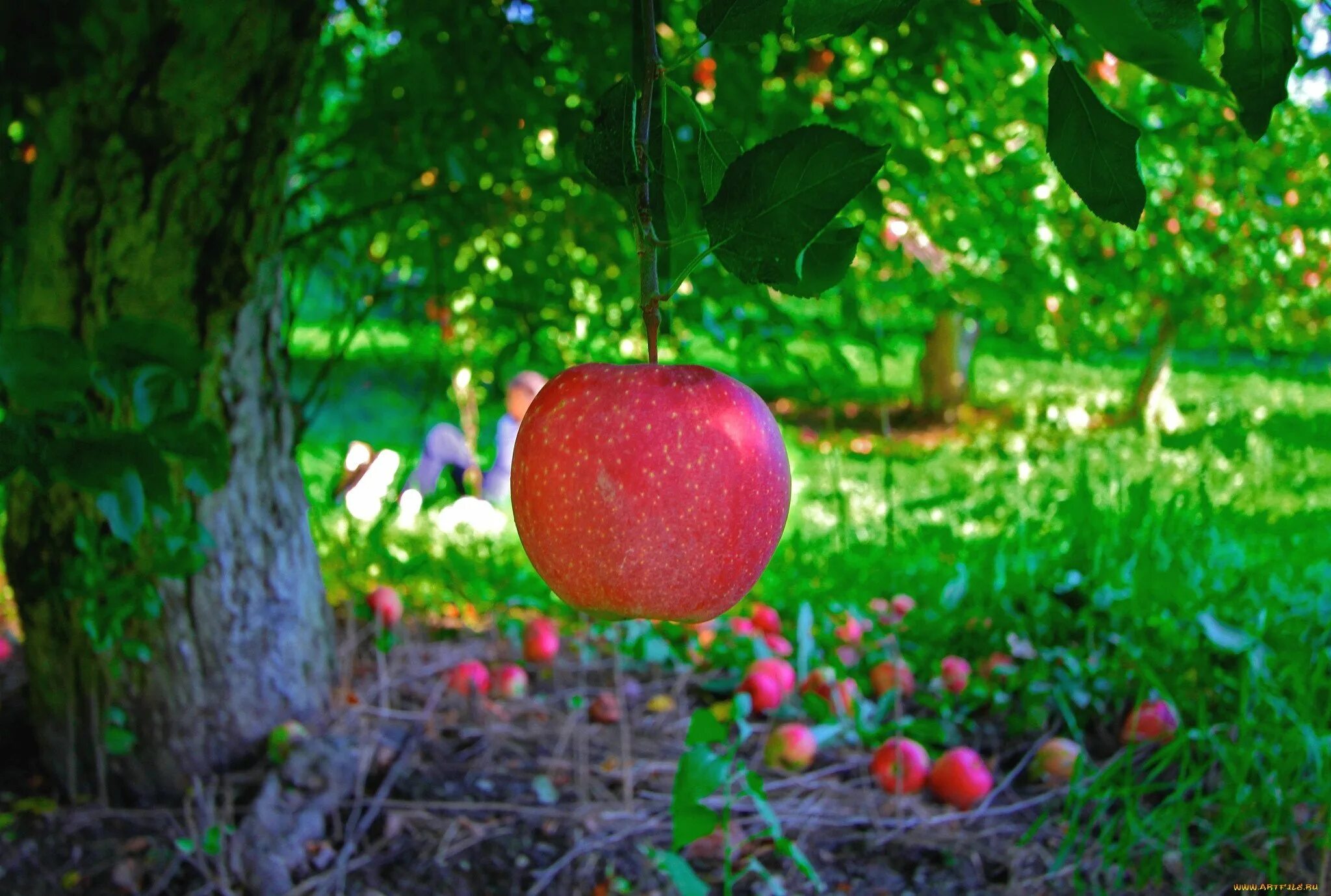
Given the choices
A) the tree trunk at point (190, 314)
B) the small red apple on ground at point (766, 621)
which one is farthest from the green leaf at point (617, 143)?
the small red apple on ground at point (766, 621)

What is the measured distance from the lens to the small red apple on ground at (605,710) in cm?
197

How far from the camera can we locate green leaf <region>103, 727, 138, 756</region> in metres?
1.58

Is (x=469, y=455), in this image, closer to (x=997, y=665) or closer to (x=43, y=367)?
(x=997, y=665)

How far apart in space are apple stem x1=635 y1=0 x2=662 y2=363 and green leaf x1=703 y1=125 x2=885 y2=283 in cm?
4

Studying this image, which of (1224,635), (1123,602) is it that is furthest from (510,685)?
(1224,635)

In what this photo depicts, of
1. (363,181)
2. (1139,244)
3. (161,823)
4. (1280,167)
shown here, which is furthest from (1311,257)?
(161,823)

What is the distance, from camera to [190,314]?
4.92 ft

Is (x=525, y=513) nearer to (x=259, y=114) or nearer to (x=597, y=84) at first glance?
(x=597, y=84)

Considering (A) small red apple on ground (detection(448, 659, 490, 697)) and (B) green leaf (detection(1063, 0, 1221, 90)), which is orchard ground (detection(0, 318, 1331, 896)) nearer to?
(A) small red apple on ground (detection(448, 659, 490, 697))

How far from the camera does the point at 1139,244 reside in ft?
10.3

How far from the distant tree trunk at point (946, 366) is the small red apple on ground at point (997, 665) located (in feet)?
17.0

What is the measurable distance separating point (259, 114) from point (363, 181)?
0.51 metres

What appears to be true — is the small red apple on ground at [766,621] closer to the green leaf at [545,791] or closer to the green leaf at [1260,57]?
the green leaf at [545,791]

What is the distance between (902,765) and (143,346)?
4.21 feet
